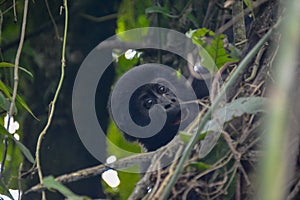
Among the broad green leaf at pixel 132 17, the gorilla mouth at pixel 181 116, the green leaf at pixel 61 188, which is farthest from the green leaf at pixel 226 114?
the broad green leaf at pixel 132 17

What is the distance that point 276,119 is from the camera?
0.27m

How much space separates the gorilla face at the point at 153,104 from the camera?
1773 mm

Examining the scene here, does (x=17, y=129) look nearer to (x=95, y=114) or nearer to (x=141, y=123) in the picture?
(x=95, y=114)

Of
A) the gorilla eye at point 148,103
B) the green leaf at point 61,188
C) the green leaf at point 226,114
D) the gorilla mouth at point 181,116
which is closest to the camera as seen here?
the green leaf at point 61,188

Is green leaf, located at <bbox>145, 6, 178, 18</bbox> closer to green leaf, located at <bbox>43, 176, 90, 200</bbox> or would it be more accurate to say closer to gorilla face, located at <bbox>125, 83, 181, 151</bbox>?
gorilla face, located at <bbox>125, 83, 181, 151</bbox>

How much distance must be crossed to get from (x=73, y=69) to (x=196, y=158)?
33.8 inches

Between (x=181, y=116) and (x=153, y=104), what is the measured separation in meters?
0.11

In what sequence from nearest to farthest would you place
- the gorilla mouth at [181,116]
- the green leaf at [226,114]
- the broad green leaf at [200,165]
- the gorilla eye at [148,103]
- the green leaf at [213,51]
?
1. the green leaf at [226,114]
2. the broad green leaf at [200,165]
3. the green leaf at [213,51]
4. the gorilla mouth at [181,116]
5. the gorilla eye at [148,103]

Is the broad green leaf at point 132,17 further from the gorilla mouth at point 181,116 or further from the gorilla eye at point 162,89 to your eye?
the gorilla mouth at point 181,116

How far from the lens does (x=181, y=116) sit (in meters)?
1.77

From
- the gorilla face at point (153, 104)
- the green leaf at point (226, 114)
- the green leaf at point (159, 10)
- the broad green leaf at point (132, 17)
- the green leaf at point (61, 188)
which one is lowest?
the green leaf at point (61, 188)

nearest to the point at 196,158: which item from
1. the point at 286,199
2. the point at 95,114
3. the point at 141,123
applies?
the point at 286,199

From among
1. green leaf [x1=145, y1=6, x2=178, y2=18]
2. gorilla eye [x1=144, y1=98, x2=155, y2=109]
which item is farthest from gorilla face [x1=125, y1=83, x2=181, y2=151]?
green leaf [x1=145, y1=6, x2=178, y2=18]

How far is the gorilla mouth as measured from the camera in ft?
5.58
